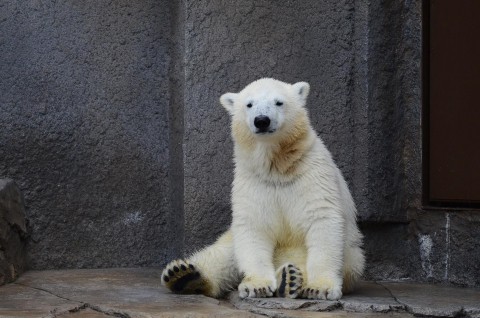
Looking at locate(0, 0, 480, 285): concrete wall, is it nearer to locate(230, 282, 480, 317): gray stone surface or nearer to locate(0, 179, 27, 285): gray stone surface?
locate(0, 179, 27, 285): gray stone surface

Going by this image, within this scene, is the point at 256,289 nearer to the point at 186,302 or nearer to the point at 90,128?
the point at 186,302

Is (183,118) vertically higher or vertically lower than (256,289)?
higher

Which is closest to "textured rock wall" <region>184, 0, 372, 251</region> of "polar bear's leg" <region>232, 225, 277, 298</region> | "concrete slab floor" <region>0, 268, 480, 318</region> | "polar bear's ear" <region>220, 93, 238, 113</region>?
"concrete slab floor" <region>0, 268, 480, 318</region>

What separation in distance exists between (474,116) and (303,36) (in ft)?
3.40

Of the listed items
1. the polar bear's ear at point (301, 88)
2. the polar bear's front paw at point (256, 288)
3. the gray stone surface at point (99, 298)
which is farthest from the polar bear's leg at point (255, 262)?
the polar bear's ear at point (301, 88)

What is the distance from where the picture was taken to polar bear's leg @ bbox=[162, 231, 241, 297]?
4.27m

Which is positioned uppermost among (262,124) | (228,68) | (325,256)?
(228,68)

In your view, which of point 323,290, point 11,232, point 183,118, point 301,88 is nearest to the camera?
point 323,290

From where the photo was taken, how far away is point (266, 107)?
416cm

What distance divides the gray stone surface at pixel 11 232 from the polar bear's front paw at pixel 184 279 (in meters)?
0.99

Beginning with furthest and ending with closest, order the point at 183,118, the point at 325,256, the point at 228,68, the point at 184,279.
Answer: the point at 183,118 → the point at 228,68 → the point at 184,279 → the point at 325,256

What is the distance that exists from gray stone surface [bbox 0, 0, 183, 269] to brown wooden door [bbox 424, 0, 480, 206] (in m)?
1.52

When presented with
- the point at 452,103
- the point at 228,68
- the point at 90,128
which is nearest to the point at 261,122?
the point at 228,68

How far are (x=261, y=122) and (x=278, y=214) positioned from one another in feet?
1.47
